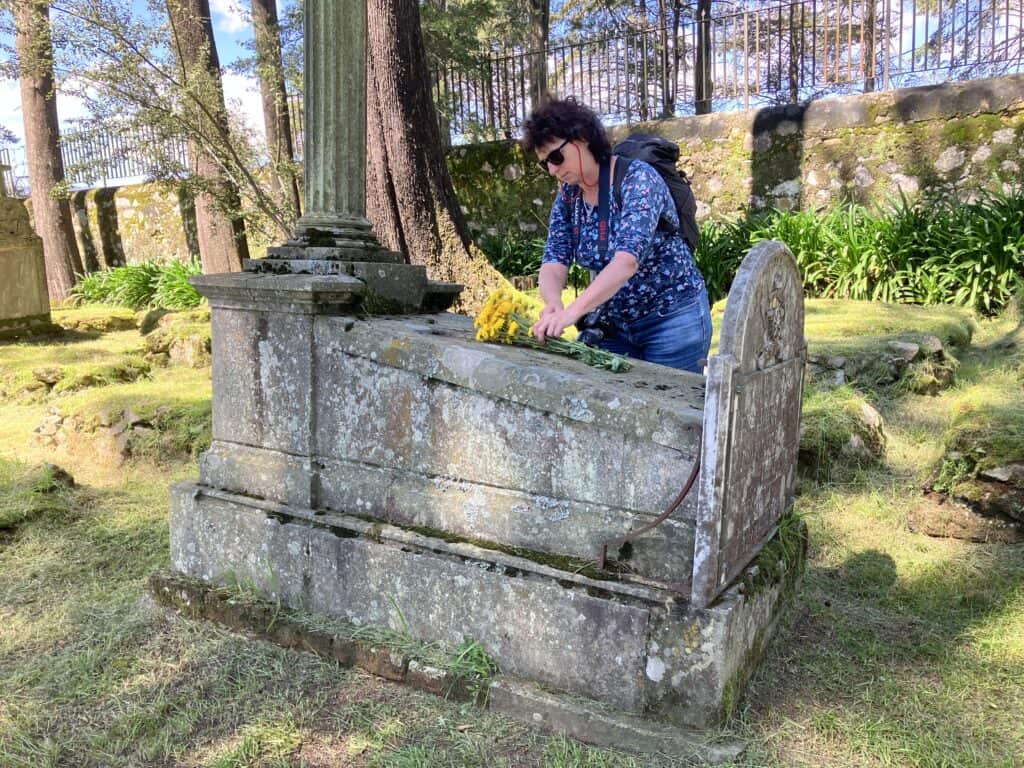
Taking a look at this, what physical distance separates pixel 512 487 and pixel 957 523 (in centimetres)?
224

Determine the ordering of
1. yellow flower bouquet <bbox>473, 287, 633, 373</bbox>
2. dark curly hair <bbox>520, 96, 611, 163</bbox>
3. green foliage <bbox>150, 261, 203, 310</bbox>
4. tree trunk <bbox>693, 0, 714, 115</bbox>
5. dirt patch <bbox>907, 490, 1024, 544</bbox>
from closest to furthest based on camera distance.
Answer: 1. dark curly hair <bbox>520, 96, 611, 163</bbox>
2. yellow flower bouquet <bbox>473, 287, 633, 373</bbox>
3. dirt patch <bbox>907, 490, 1024, 544</bbox>
4. tree trunk <bbox>693, 0, 714, 115</bbox>
5. green foliage <bbox>150, 261, 203, 310</bbox>

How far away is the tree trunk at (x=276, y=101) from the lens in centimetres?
870

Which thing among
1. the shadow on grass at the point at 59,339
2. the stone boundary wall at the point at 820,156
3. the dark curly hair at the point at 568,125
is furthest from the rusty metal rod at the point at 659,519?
the shadow on grass at the point at 59,339

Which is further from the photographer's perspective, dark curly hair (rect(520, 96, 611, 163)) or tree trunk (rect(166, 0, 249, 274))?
tree trunk (rect(166, 0, 249, 274))

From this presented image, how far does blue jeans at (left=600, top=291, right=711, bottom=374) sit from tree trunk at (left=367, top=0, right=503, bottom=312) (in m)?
2.90

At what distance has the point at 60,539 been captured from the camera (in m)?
3.74

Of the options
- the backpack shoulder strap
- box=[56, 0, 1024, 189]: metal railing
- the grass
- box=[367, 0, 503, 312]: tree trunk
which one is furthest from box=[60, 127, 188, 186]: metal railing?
the backpack shoulder strap

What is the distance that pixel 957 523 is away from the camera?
11.2 feet

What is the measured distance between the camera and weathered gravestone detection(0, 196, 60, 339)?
28.5 ft

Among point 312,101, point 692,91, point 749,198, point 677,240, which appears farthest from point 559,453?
point 692,91

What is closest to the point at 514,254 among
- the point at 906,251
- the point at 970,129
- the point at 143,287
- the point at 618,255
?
the point at 906,251

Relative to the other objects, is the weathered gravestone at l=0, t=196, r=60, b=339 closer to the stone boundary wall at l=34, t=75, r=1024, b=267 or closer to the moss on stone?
the stone boundary wall at l=34, t=75, r=1024, b=267

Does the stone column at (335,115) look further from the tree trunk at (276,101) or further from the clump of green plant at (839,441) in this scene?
the tree trunk at (276,101)

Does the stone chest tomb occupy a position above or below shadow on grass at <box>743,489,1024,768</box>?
above
